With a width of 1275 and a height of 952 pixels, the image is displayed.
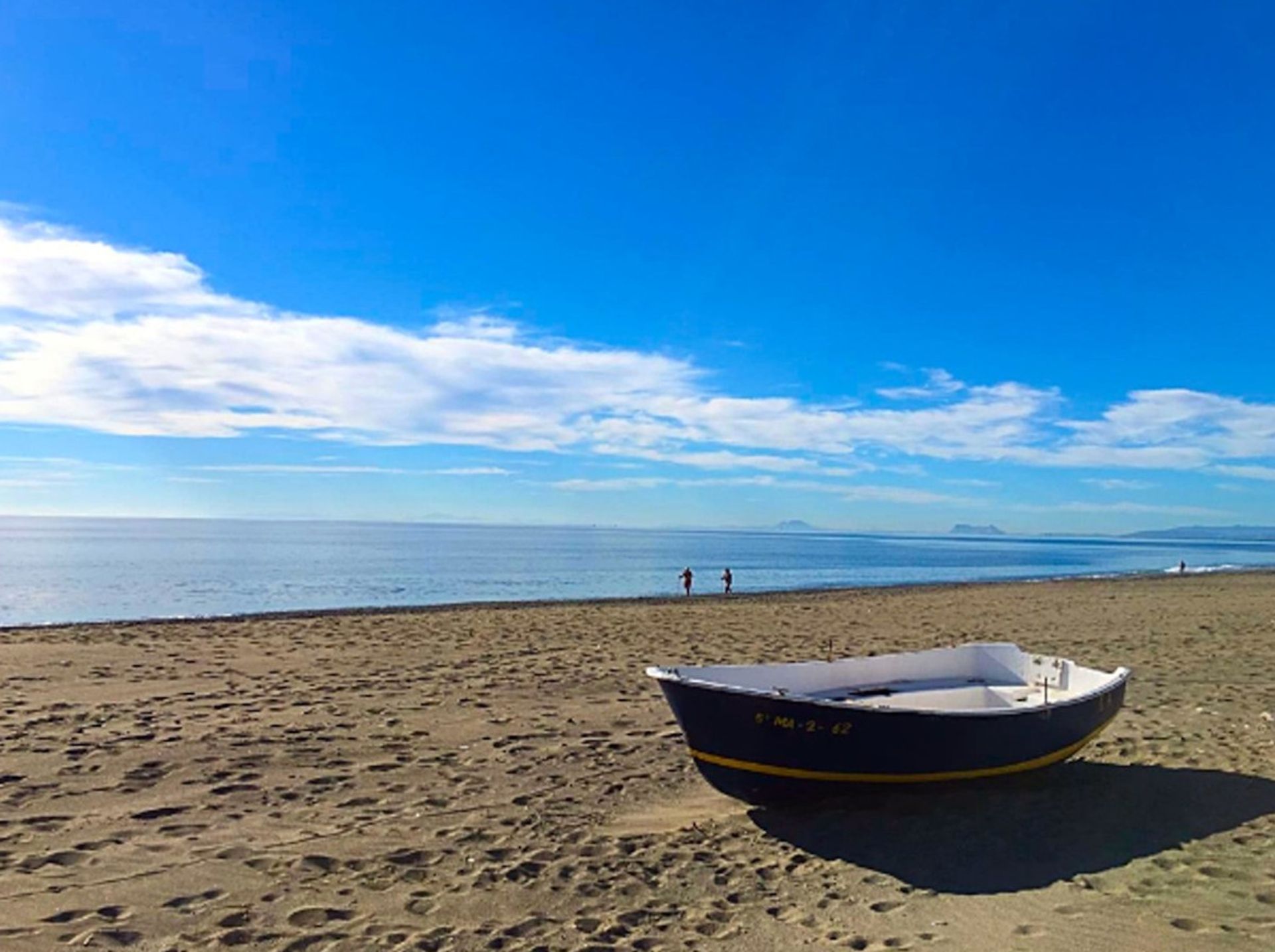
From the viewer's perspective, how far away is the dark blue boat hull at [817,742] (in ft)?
23.6

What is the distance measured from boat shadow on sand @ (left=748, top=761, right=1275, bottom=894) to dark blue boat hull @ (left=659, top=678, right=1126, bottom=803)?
236 millimetres

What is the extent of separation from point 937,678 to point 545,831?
16.9 feet

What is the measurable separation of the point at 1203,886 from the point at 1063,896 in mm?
948

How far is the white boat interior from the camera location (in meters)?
8.88

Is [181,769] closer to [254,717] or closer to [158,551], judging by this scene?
Result: [254,717]

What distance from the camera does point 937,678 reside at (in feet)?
34.1

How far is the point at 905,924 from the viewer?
554 centimetres

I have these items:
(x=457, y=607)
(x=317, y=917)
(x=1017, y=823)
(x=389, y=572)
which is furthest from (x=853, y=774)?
(x=389, y=572)

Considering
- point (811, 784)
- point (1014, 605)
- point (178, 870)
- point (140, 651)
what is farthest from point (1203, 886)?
point (1014, 605)

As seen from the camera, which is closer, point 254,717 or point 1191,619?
point 254,717

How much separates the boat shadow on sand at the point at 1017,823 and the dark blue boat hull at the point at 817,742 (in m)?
0.24

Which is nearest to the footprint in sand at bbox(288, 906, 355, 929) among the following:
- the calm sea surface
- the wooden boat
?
the wooden boat

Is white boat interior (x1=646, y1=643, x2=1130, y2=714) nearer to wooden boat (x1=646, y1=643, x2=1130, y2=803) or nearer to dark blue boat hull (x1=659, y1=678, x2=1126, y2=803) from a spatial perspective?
wooden boat (x1=646, y1=643, x2=1130, y2=803)

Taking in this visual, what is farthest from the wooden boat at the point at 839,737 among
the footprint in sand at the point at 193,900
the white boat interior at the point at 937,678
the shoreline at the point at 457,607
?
the shoreline at the point at 457,607
